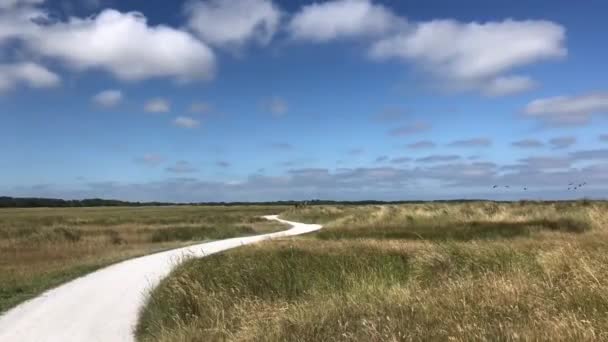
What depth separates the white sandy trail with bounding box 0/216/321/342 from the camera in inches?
370

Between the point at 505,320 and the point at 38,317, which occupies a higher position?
the point at 505,320

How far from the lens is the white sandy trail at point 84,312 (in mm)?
9398

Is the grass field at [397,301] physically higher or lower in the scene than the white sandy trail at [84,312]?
higher

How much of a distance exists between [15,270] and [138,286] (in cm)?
A: 722

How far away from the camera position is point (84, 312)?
11.3 meters

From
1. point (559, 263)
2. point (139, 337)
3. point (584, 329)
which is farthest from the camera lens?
point (559, 263)

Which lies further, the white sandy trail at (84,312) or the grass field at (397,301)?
the white sandy trail at (84,312)

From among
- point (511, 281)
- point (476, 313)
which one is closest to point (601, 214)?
point (511, 281)

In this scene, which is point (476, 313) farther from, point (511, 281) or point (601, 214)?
point (601, 214)

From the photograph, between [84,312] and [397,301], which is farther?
[84,312]

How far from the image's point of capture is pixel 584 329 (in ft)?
17.7

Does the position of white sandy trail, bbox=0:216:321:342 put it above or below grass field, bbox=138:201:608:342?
below

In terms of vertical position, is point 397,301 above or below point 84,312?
above

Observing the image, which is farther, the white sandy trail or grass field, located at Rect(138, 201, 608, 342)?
the white sandy trail
